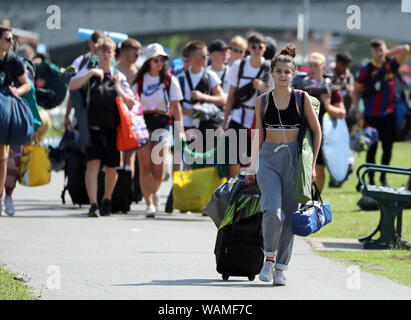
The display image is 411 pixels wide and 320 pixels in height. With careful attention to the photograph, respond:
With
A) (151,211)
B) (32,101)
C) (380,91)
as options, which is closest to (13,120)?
(32,101)

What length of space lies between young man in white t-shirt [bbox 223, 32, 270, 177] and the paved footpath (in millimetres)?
1093

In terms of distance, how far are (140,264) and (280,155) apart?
151 centimetres

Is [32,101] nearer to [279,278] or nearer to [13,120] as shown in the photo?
[13,120]

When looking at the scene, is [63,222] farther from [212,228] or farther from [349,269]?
[349,269]

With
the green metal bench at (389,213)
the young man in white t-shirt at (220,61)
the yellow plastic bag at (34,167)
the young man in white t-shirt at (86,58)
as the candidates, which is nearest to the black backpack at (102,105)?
the young man in white t-shirt at (86,58)

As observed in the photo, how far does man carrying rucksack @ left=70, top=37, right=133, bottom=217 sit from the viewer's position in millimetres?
12602

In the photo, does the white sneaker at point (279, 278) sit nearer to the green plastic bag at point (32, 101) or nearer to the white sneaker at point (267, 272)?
the white sneaker at point (267, 272)

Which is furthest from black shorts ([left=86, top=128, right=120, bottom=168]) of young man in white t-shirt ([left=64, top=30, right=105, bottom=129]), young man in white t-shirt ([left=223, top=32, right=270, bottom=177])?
young man in white t-shirt ([left=223, top=32, right=270, bottom=177])

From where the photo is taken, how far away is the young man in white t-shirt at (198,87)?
1369 centimetres

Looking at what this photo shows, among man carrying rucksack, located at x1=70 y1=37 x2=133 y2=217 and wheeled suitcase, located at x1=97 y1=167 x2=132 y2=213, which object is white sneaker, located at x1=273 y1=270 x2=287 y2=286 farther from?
wheeled suitcase, located at x1=97 y1=167 x2=132 y2=213

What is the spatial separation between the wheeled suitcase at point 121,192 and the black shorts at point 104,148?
1.89ft

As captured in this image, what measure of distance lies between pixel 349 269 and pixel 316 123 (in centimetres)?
132

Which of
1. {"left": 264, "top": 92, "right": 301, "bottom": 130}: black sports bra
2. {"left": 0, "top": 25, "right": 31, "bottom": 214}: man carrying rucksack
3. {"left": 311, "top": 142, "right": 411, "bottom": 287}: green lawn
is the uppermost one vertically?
{"left": 0, "top": 25, "right": 31, "bottom": 214}: man carrying rucksack
